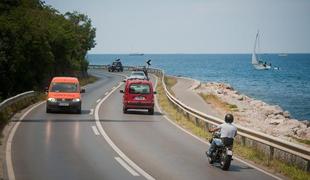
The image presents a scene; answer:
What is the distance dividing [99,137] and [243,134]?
198 inches

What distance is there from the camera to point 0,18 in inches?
1517

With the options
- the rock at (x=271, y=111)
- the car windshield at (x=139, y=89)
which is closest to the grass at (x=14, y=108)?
the car windshield at (x=139, y=89)

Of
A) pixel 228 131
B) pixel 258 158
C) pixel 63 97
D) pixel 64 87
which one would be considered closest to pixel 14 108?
pixel 63 97

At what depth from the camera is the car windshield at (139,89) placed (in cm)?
2809

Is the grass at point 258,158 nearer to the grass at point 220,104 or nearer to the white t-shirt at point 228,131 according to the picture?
the white t-shirt at point 228,131

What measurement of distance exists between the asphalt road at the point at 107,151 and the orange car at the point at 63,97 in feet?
4.99

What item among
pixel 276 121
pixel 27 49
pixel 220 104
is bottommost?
pixel 276 121

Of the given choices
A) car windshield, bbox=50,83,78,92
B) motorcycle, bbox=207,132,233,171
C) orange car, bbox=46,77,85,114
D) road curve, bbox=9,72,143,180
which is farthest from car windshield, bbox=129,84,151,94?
motorcycle, bbox=207,132,233,171

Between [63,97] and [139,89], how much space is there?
4.24 meters

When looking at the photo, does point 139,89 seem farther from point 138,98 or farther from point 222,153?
point 222,153

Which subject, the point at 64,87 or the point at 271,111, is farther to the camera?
the point at 271,111

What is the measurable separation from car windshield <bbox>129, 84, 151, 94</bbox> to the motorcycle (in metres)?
14.6

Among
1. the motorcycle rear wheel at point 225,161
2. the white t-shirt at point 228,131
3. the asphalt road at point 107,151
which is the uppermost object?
the white t-shirt at point 228,131

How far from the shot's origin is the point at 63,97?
26.1 m
